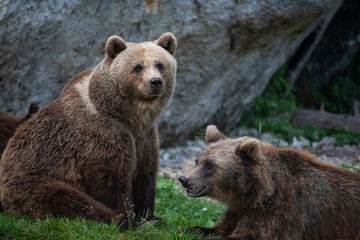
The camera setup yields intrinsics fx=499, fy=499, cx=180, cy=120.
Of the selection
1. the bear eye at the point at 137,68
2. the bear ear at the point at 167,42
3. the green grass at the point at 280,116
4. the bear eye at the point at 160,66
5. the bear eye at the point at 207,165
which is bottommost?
the green grass at the point at 280,116

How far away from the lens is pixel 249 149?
19.7ft

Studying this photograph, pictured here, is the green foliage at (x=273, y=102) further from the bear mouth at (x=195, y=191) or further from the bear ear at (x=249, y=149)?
→ the bear mouth at (x=195, y=191)

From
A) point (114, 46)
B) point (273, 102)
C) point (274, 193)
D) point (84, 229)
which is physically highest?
point (114, 46)

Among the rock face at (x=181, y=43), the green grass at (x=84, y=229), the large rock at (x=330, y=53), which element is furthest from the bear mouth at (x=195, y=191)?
the large rock at (x=330, y=53)

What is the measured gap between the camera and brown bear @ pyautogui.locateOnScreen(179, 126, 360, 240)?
5.92 metres

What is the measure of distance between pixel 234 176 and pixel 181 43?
5555 mm

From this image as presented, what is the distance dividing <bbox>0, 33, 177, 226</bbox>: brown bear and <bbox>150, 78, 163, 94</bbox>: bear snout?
13mm

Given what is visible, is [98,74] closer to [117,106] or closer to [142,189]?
[117,106]

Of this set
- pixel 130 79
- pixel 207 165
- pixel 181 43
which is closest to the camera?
pixel 207 165

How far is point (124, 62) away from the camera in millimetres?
6602

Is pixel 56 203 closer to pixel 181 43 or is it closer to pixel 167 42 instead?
pixel 167 42

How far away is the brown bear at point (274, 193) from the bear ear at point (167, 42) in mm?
1698

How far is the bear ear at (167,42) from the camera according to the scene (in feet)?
22.8

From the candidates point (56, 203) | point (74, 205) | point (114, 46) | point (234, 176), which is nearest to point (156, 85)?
point (114, 46)
